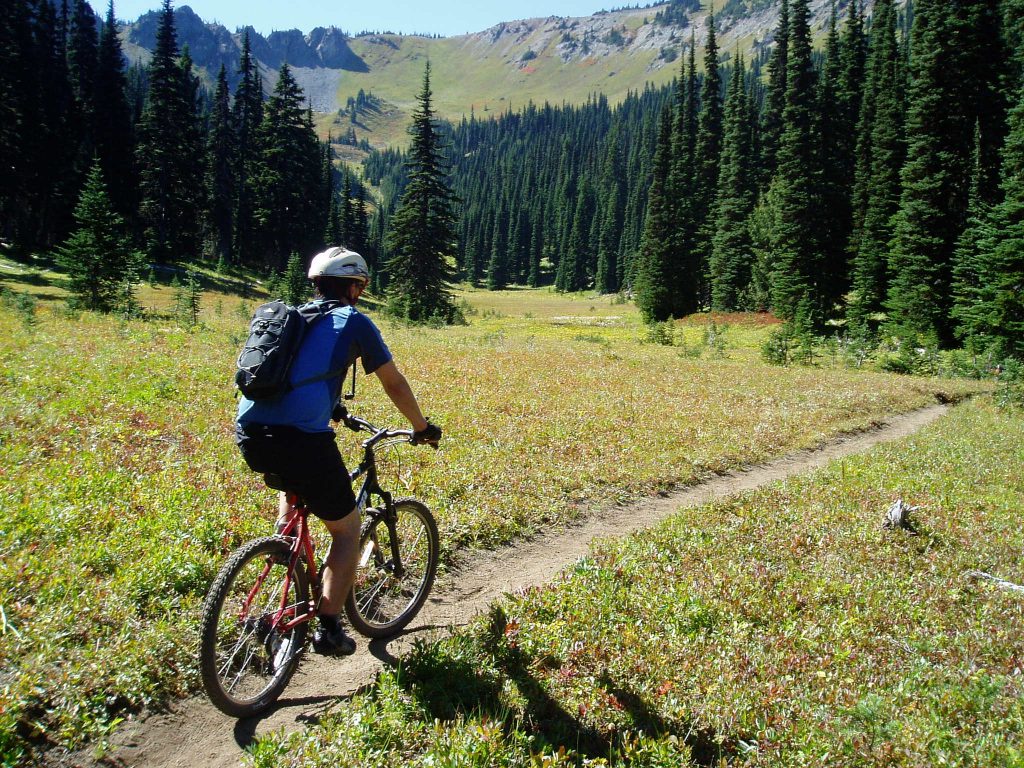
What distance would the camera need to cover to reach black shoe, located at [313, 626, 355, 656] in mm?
4500

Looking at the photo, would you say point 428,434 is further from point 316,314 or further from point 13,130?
point 13,130

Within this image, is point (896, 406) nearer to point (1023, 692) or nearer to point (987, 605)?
point (987, 605)

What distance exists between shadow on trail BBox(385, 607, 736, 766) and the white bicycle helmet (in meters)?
3.03

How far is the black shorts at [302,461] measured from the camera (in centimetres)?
397

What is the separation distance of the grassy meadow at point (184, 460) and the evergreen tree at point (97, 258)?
236 inches

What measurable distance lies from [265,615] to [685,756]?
10.1ft

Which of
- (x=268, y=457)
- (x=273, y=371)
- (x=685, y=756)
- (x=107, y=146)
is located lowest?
(x=685, y=756)

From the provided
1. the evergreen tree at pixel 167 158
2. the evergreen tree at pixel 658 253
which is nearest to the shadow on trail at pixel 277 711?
the evergreen tree at pixel 658 253

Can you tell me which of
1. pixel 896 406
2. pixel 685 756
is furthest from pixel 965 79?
pixel 685 756

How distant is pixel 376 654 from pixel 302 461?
2115mm

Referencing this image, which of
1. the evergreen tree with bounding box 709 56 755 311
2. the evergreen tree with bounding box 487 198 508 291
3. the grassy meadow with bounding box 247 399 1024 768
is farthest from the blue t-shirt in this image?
Answer: the evergreen tree with bounding box 487 198 508 291

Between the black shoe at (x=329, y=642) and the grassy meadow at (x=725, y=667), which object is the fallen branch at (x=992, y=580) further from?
the black shoe at (x=329, y=642)

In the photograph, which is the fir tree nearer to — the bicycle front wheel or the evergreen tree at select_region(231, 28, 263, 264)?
the evergreen tree at select_region(231, 28, 263, 264)

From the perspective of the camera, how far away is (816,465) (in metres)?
12.6
